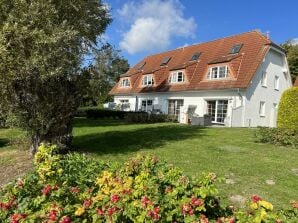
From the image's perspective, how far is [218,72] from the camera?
30.6 metres

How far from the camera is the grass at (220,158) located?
8.55 m

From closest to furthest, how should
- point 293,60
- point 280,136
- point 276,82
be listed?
point 280,136 < point 276,82 < point 293,60

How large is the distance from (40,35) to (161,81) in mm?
26514

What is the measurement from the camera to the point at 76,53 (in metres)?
13.1

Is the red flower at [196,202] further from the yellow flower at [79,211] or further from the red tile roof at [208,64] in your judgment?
the red tile roof at [208,64]

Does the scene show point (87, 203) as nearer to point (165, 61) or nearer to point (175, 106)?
point (175, 106)

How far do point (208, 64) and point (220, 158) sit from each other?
20425 mm

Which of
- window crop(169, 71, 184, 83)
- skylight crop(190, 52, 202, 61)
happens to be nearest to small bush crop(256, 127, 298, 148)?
window crop(169, 71, 184, 83)

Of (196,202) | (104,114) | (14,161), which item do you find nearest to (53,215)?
(196,202)

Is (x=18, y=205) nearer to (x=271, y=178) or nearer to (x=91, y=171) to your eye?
(x=91, y=171)

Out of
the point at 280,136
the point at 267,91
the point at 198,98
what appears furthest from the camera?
the point at 198,98

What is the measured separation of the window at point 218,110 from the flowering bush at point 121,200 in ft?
84.4

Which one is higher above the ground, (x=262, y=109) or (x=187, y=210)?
(x=262, y=109)

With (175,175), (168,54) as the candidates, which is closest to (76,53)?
(175,175)
